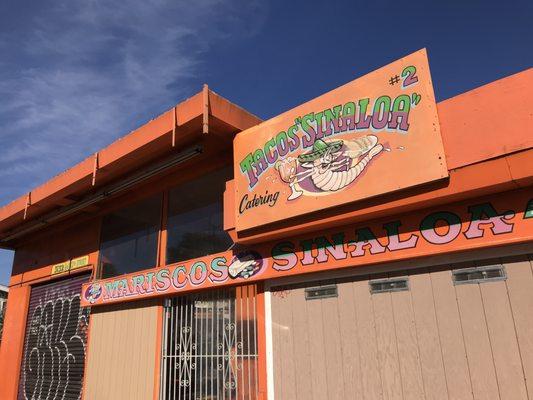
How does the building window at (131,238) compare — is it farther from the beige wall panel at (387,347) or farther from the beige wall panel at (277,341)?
the beige wall panel at (387,347)

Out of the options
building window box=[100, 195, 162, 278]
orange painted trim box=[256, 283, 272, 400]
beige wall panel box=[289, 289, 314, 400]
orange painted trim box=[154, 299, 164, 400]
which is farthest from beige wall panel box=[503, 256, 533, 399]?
building window box=[100, 195, 162, 278]

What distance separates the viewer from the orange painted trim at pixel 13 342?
10.8 meters

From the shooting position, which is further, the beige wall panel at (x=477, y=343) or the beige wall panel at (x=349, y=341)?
the beige wall panel at (x=349, y=341)

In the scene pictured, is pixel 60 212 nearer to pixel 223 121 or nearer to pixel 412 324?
pixel 223 121

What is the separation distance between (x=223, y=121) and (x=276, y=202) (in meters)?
1.60

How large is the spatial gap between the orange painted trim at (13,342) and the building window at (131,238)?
3932 millimetres

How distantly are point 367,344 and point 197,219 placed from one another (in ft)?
12.0

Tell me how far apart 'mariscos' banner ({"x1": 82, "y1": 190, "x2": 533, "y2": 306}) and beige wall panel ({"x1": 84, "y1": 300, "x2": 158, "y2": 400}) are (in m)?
0.65

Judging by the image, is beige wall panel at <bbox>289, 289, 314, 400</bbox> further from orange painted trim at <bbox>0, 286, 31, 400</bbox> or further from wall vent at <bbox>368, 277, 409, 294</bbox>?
orange painted trim at <bbox>0, 286, 31, 400</bbox>

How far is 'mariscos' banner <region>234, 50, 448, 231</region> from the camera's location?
4.41 m

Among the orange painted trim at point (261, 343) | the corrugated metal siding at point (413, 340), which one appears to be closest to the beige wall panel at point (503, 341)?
the corrugated metal siding at point (413, 340)

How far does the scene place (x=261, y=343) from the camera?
5.69m

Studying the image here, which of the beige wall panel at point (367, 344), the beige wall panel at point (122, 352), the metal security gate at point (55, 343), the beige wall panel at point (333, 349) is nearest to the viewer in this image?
the beige wall panel at point (367, 344)

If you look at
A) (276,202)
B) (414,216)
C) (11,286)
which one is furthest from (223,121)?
(11,286)
